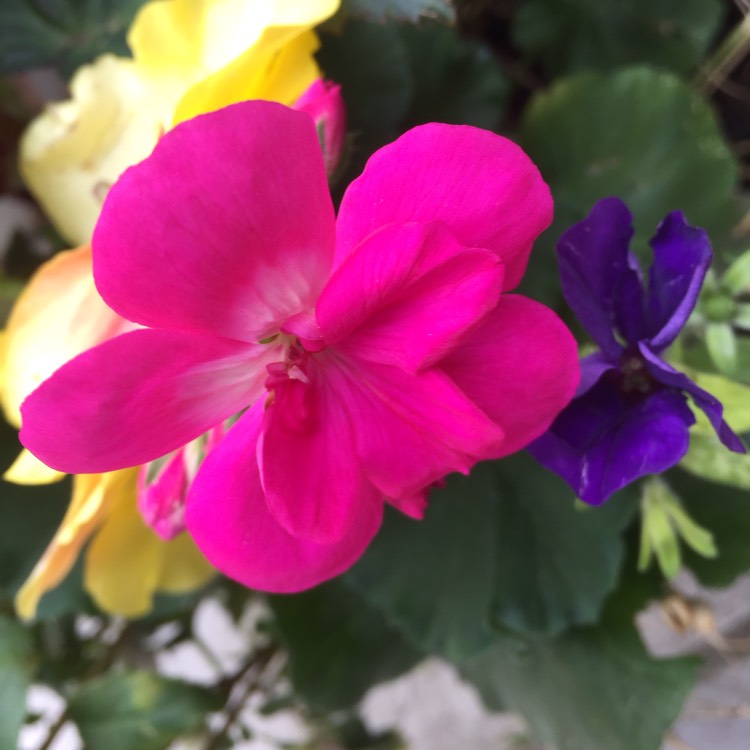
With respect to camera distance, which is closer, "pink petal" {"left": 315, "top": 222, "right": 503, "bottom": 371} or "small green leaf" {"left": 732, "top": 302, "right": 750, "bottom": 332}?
"pink petal" {"left": 315, "top": 222, "right": 503, "bottom": 371}

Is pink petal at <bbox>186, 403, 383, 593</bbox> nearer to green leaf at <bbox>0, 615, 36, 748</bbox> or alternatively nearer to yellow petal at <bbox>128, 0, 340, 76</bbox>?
yellow petal at <bbox>128, 0, 340, 76</bbox>

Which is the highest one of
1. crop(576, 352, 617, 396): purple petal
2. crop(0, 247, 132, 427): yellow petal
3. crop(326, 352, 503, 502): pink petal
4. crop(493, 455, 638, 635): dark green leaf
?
crop(0, 247, 132, 427): yellow petal

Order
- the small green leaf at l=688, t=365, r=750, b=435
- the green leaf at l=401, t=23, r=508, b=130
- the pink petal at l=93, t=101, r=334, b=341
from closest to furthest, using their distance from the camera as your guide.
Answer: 1. the pink petal at l=93, t=101, r=334, b=341
2. the small green leaf at l=688, t=365, r=750, b=435
3. the green leaf at l=401, t=23, r=508, b=130

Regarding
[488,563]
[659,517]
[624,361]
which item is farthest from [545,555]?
[624,361]

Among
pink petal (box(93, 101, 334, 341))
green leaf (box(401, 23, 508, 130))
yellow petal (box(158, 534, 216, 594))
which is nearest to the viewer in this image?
pink petal (box(93, 101, 334, 341))

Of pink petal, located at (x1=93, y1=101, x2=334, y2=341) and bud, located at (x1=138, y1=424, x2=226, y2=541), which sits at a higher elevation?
pink petal, located at (x1=93, y1=101, x2=334, y2=341)

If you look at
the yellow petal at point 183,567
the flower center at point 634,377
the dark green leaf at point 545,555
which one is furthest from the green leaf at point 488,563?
the flower center at point 634,377

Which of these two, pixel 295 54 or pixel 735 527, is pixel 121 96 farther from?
pixel 735 527

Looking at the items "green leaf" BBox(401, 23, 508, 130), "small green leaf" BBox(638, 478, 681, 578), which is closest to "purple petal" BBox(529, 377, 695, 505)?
"small green leaf" BBox(638, 478, 681, 578)
